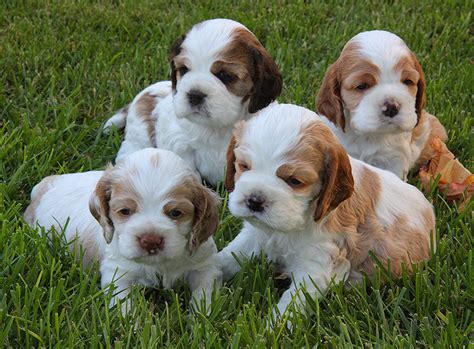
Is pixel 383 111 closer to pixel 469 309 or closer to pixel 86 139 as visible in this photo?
pixel 469 309

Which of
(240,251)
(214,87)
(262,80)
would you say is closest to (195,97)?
(214,87)

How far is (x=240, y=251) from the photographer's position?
18.0 feet

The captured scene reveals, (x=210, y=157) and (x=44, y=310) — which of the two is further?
(x=210, y=157)

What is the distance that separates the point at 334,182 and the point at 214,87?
5.68 ft

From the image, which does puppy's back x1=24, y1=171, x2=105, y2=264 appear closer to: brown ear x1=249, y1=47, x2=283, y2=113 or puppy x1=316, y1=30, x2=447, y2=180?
brown ear x1=249, y1=47, x2=283, y2=113

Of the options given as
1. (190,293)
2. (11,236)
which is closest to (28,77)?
(11,236)

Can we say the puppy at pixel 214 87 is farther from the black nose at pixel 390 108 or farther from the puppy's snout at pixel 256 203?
the puppy's snout at pixel 256 203

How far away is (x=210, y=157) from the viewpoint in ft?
22.2

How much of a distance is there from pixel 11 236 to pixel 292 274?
1828mm

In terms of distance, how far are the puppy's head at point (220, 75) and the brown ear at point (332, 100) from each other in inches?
16.0

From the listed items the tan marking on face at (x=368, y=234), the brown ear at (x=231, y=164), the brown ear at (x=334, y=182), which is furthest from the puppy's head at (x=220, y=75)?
the brown ear at (x=334, y=182)

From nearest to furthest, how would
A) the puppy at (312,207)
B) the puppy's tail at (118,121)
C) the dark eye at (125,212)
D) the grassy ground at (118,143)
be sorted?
the grassy ground at (118,143), the puppy at (312,207), the dark eye at (125,212), the puppy's tail at (118,121)

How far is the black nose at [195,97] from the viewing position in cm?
616

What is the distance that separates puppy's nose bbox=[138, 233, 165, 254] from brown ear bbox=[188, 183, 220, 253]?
30 cm
